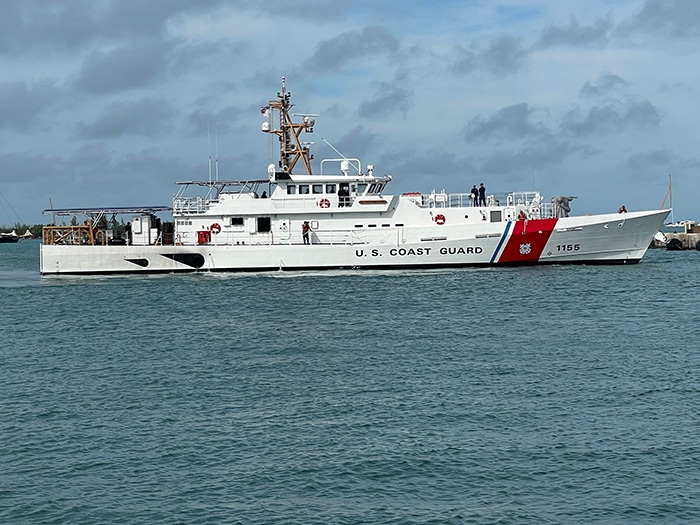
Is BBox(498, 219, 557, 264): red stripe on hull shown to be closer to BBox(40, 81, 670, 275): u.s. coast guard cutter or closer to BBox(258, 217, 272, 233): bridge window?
BBox(40, 81, 670, 275): u.s. coast guard cutter

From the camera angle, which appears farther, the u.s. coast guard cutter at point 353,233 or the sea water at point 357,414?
the u.s. coast guard cutter at point 353,233

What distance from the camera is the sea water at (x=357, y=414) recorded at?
11195 millimetres

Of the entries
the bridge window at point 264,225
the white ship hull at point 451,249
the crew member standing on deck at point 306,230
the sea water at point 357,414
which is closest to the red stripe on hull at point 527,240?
the white ship hull at point 451,249

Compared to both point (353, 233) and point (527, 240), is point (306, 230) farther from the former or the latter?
point (527, 240)

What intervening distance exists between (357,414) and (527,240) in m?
24.5

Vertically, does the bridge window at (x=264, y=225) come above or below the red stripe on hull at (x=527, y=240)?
above

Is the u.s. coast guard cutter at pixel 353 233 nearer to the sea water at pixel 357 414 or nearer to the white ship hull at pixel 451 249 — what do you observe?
the white ship hull at pixel 451 249

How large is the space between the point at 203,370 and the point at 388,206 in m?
20.8

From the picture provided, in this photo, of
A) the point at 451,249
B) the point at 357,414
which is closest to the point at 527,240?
the point at 451,249

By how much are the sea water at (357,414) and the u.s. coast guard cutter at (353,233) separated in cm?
909

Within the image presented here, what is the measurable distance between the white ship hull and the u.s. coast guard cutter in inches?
1.7

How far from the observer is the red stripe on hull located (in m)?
38.1

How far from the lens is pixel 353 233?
39.4 m

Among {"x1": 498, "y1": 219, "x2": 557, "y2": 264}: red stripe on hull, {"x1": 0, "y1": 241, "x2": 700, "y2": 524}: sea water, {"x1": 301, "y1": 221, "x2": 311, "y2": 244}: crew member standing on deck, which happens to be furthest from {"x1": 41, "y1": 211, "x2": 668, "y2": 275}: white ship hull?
{"x1": 0, "y1": 241, "x2": 700, "y2": 524}: sea water
